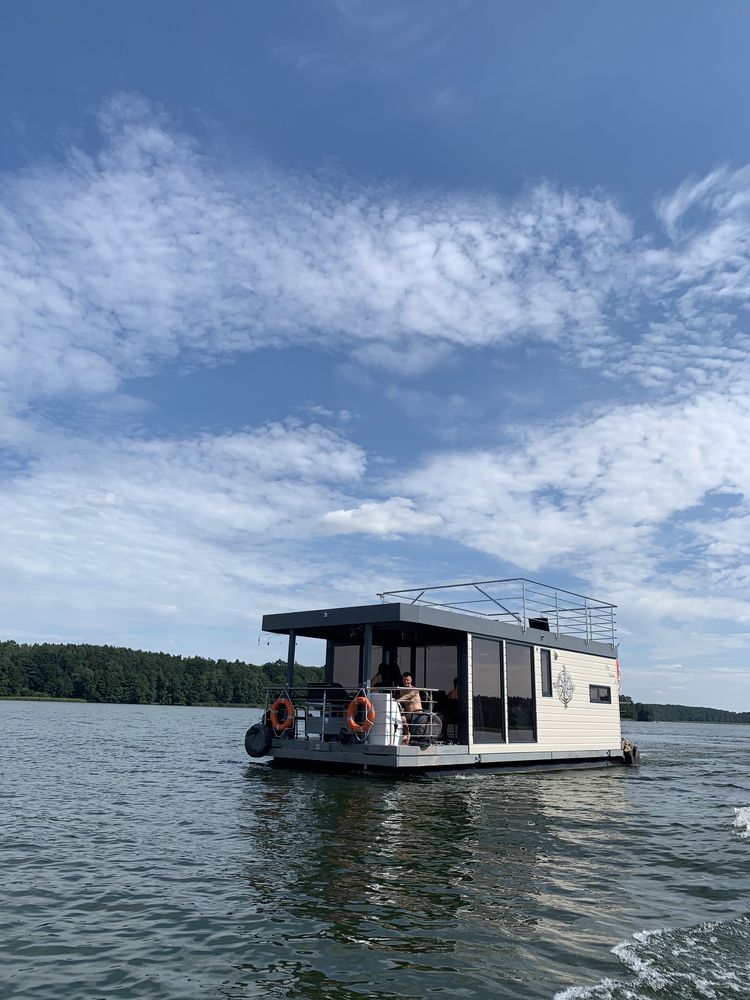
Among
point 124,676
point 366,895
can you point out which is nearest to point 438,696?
point 366,895

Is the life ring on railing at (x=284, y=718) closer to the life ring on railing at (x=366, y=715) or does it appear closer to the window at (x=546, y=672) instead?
the life ring on railing at (x=366, y=715)

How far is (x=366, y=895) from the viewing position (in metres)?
8.24

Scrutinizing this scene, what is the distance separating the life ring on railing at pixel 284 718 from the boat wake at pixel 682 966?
14038mm

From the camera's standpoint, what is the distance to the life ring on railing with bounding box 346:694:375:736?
1808cm

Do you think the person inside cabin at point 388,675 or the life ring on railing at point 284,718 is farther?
the person inside cabin at point 388,675

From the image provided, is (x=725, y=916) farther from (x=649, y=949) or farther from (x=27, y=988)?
(x=27, y=988)

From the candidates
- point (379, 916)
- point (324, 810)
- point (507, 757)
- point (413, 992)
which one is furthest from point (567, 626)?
point (413, 992)

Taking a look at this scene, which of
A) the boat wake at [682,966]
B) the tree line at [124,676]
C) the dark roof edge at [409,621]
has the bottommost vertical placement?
the boat wake at [682,966]

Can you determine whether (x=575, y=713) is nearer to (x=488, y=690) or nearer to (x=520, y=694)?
(x=520, y=694)

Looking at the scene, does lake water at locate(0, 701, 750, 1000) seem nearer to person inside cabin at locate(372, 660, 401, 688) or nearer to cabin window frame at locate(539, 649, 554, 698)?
person inside cabin at locate(372, 660, 401, 688)

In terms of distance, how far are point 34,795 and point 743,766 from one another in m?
26.2

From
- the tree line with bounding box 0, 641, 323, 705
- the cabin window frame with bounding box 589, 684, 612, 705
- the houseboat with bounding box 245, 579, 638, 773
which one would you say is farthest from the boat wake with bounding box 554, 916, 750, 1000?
the tree line with bounding box 0, 641, 323, 705

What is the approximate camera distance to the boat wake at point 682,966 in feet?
19.0

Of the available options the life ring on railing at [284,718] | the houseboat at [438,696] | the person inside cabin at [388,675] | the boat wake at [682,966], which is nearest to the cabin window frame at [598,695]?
the houseboat at [438,696]
